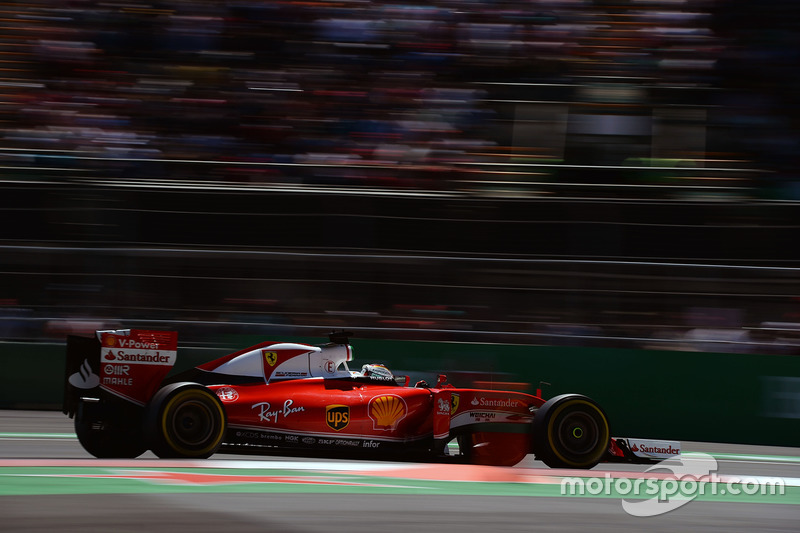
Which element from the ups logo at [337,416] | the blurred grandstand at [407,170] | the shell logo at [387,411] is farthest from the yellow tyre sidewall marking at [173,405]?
the blurred grandstand at [407,170]

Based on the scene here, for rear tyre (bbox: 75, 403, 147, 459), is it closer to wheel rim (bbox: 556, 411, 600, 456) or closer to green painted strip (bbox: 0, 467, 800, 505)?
green painted strip (bbox: 0, 467, 800, 505)

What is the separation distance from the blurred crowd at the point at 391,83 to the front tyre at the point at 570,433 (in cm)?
504

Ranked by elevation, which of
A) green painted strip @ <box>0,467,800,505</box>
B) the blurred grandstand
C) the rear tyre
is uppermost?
the blurred grandstand

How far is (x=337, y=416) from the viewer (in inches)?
278

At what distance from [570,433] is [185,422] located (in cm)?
269

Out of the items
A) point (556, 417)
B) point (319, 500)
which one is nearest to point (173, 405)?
point (319, 500)

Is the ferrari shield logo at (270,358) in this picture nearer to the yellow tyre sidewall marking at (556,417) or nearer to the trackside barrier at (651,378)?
the yellow tyre sidewall marking at (556,417)

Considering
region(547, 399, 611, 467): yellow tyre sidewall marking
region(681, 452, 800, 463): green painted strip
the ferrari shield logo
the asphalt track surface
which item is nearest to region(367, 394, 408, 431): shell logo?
the asphalt track surface

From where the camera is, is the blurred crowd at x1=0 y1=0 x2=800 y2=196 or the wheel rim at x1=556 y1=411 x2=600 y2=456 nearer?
the wheel rim at x1=556 y1=411 x2=600 y2=456

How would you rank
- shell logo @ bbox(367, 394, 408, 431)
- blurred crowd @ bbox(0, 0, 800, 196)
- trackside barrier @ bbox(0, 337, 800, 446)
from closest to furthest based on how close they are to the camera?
shell logo @ bbox(367, 394, 408, 431), trackside barrier @ bbox(0, 337, 800, 446), blurred crowd @ bbox(0, 0, 800, 196)

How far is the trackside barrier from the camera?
1002 cm

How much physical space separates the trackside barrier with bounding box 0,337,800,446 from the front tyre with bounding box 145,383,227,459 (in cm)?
366

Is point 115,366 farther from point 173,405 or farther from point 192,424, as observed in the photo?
point 192,424

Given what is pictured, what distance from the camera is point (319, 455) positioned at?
7082 millimetres
